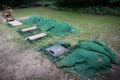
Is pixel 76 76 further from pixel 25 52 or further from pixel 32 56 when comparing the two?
pixel 25 52

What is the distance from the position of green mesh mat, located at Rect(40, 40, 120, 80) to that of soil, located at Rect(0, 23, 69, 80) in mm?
307

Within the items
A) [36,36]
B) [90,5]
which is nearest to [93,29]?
[36,36]

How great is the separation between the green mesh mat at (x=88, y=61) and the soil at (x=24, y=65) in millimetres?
307

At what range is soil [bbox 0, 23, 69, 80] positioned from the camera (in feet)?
14.9

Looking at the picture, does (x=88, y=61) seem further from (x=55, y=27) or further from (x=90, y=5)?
(x=90, y=5)

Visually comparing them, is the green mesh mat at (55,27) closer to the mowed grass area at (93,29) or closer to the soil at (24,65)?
the mowed grass area at (93,29)

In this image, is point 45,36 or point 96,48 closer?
point 96,48

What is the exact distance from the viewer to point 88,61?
4660mm

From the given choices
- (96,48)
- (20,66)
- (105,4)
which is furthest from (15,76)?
(105,4)

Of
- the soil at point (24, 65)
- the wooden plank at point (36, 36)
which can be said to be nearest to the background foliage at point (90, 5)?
the wooden plank at point (36, 36)

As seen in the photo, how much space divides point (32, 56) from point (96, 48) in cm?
218

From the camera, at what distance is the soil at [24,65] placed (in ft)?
14.9

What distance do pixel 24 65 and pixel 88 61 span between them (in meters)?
1.99

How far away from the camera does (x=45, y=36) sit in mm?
7016
